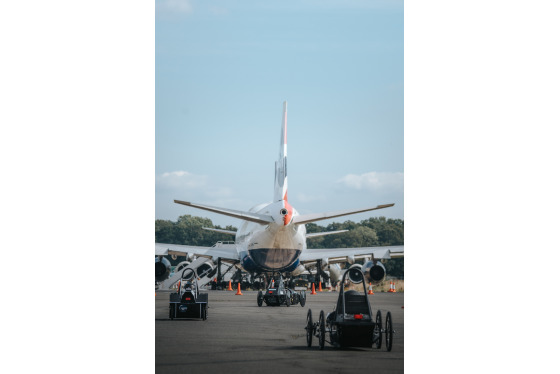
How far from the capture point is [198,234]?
32781mm

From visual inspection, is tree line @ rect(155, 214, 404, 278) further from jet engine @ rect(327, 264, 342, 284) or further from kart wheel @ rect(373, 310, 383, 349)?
jet engine @ rect(327, 264, 342, 284)

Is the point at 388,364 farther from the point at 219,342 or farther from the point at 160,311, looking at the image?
the point at 160,311

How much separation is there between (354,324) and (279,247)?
1165 inches

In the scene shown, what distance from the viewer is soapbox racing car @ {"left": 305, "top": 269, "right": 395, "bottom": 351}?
49.4 ft

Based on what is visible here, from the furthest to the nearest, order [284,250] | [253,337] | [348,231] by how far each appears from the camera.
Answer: [284,250]
[348,231]
[253,337]

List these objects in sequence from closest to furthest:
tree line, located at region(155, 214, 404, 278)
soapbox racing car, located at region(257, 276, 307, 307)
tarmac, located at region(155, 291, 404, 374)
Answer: tarmac, located at region(155, 291, 404, 374)
tree line, located at region(155, 214, 404, 278)
soapbox racing car, located at region(257, 276, 307, 307)

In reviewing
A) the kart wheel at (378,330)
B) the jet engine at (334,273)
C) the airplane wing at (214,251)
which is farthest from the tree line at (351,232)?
the jet engine at (334,273)

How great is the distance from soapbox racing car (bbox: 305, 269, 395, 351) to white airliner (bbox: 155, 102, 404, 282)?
61.4ft

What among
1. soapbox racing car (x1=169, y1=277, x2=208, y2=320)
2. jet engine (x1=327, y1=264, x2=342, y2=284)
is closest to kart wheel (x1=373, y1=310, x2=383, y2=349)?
soapbox racing car (x1=169, y1=277, x2=208, y2=320)

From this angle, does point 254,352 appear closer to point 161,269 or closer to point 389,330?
point 389,330
